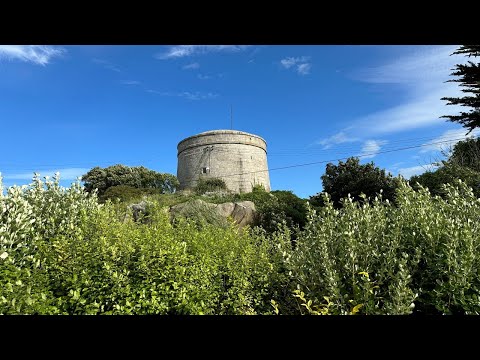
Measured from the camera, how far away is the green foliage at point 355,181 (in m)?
12.5

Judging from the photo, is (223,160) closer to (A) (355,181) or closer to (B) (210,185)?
(B) (210,185)

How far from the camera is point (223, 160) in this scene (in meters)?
24.7

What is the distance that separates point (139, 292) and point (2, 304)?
911 mm

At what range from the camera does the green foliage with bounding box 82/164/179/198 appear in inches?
1159

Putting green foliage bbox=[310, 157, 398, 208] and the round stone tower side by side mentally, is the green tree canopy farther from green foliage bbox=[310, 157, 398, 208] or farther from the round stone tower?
the round stone tower

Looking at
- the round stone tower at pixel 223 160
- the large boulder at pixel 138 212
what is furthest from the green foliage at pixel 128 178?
the large boulder at pixel 138 212

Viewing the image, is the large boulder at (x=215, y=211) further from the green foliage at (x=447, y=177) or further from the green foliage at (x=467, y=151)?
the green foliage at (x=467, y=151)

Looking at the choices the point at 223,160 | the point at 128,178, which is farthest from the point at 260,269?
the point at 128,178

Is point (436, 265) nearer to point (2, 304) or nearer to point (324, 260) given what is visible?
point (324, 260)

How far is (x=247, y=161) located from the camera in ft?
83.4

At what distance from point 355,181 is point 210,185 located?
1176 centimetres

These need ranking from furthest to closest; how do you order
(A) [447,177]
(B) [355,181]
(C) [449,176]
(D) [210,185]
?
(D) [210,185], (B) [355,181], (A) [447,177], (C) [449,176]
